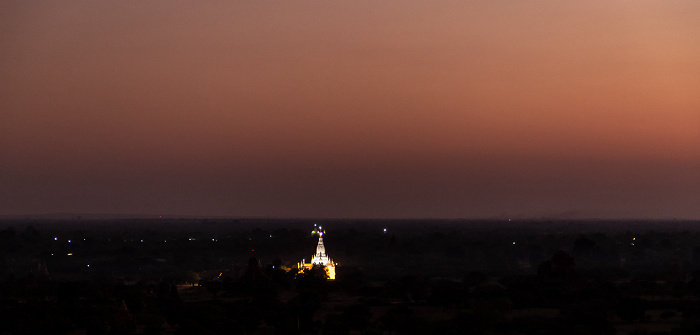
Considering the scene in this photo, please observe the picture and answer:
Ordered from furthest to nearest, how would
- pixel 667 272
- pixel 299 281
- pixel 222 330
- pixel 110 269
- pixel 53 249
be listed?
pixel 53 249, pixel 110 269, pixel 667 272, pixel 299 281, pixel 222 330

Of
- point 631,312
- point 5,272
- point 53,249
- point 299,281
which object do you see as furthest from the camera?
point 53,249

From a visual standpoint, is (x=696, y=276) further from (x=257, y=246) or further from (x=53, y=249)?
(x=53, y=249)

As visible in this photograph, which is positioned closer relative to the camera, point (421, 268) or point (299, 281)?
point (299, 281)

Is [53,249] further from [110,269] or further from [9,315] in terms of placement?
[9,315]

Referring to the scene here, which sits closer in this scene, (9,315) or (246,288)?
(9,315)

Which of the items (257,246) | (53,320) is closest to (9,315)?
(53,320)

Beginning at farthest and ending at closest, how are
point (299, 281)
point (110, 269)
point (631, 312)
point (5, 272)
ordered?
point (110, 269) < point (5, 272) < point (299, 281) < point (631, 312)

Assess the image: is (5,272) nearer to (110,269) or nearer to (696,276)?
(110,269)

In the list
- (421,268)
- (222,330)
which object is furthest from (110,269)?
(222,330)

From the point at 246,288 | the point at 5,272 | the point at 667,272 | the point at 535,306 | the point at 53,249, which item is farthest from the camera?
the point at 53,249
